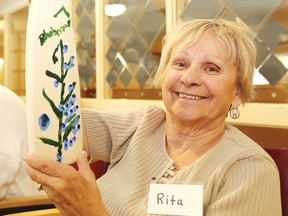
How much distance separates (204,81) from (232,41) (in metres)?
0.15

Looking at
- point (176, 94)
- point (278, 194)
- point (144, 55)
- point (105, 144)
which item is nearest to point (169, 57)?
point (176, 94)

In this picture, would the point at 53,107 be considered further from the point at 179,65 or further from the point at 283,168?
the point at 283,168

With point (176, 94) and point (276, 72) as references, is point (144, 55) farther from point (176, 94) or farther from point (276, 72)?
point (176, 94)

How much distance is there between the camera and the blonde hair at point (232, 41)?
3.91 feet

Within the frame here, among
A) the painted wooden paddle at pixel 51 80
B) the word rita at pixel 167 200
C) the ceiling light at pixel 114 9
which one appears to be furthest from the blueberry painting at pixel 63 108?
the ceiling light at pixel 114 9

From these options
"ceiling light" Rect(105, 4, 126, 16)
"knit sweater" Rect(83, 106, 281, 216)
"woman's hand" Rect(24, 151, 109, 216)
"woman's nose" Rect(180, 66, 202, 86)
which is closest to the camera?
"woman's hand" Rect(24, 151, 109, 216)

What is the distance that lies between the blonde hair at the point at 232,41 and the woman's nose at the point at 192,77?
8 centimetres

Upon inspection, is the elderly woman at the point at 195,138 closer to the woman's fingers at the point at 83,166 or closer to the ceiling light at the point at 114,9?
the woman's fingers at the point at 83,166

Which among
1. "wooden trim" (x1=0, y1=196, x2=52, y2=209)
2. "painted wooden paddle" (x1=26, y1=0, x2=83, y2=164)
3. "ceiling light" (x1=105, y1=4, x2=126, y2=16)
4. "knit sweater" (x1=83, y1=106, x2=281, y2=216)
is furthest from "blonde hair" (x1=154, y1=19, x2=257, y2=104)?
"ceiling light" (x1=105, y1=4, x2=126, y2=16)

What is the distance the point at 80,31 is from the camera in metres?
3.04

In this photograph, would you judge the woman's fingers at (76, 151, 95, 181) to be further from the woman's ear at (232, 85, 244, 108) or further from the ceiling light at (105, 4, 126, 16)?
the ceiling light at (105, 4, 126, 16)

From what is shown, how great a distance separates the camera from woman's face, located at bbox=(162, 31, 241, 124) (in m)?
1.17

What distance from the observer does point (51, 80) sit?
0.77 metres

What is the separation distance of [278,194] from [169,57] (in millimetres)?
518
